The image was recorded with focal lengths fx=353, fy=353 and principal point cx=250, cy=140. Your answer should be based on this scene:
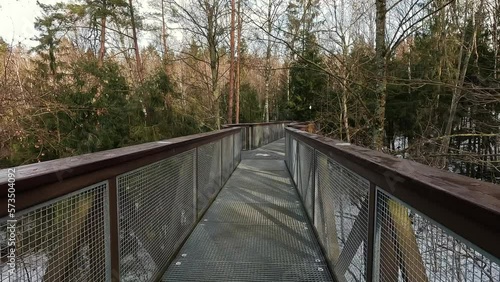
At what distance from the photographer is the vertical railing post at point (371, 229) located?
73.9 inches

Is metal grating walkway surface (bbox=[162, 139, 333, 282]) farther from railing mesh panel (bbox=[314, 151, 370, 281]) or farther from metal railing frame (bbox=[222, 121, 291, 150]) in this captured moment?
metal railing frame (bbox=[222, 121, 291, 150])

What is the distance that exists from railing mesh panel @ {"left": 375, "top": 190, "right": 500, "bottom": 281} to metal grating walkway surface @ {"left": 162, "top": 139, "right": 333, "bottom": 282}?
1223mm

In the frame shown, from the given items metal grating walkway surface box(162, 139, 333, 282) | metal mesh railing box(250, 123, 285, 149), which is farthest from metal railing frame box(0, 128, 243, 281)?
metal mesh railing box(250, 123, 285, 149)

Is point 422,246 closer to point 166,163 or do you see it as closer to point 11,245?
point 11,245

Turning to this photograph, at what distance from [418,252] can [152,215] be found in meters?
1.93

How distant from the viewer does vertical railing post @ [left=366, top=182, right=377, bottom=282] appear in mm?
1876

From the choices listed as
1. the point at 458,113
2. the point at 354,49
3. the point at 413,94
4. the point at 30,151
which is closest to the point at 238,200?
the point at 30,151

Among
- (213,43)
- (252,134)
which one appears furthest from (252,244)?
(213,43)

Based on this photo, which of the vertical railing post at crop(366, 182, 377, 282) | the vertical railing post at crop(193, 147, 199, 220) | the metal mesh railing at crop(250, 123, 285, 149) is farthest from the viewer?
the metal mesh railing at crop(250, 123, 285, 149)

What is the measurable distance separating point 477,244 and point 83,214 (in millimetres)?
1672

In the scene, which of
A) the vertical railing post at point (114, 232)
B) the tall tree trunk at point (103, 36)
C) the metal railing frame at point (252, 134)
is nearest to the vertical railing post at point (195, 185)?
the vertical railing post at point (114, 232)

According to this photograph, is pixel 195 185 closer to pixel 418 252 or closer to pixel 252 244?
pixel 252 244

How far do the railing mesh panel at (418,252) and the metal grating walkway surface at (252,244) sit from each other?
122 cm

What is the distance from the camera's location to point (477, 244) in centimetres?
96
